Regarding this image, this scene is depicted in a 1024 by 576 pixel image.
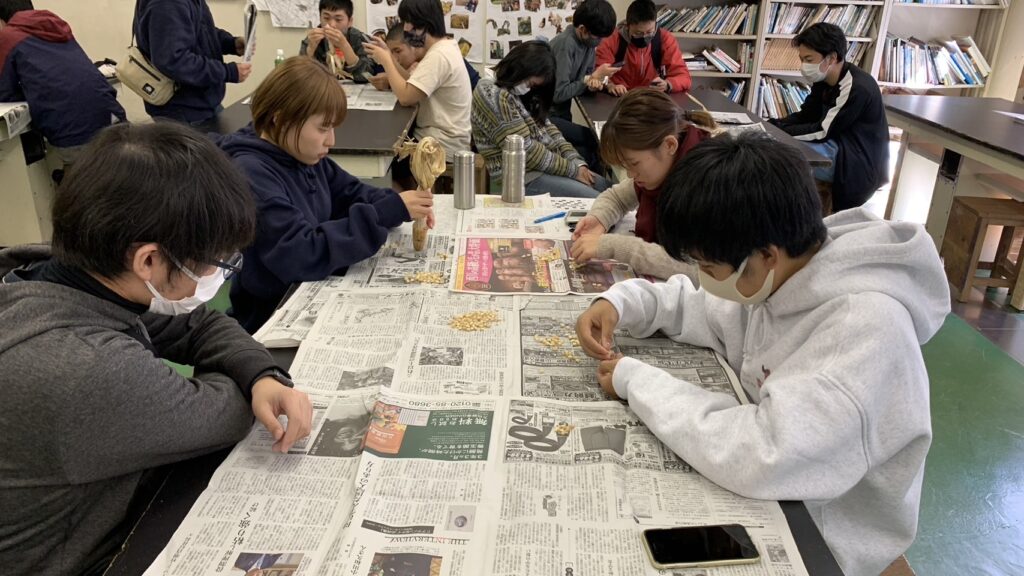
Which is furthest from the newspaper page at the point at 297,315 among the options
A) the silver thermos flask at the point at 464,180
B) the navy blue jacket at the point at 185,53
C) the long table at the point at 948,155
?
the long table at the point at 948,155

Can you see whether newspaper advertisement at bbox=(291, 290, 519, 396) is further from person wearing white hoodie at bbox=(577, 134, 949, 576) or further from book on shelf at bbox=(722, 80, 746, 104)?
Answer: book on shelf at bbox=(722, 80, 746, 104)

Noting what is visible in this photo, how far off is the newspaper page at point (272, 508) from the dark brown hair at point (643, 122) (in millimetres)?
1140

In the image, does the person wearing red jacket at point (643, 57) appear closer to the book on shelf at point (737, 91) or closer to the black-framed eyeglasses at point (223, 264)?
the book on shelf at point (737, 91)

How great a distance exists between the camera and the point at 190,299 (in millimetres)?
1121

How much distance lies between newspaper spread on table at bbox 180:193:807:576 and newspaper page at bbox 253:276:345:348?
0.02 meters

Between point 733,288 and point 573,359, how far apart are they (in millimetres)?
372

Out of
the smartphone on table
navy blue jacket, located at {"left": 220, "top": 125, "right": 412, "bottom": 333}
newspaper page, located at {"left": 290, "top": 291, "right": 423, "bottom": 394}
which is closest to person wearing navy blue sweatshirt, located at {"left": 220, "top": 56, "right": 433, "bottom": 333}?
navy blue jacket, located at {"left": 220, "top": 125, "right": 412, "bottom": 333}

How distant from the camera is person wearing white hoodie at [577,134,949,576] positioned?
1.02m

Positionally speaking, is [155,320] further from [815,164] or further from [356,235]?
[815,164]

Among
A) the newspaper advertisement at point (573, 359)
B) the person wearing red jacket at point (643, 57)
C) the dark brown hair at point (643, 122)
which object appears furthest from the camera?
the person wearing red jacket at point (643, 57)

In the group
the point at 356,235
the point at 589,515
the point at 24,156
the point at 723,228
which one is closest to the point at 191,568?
the point at 589,515

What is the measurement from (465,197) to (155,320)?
1.20m

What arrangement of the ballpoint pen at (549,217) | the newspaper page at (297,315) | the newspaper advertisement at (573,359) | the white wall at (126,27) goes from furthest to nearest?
the white wall at (126,27) → the ballpoint pen at (549,217) → the newspaper page at (297,315) → the newspaper advertisement at (573,359)

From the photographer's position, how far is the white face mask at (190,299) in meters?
1.09
